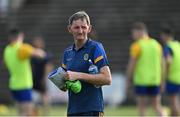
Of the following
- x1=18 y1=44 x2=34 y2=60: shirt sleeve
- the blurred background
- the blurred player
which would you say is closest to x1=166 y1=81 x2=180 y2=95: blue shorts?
x1=18 y1=44 x2=34 y2=60: shirt sleeve

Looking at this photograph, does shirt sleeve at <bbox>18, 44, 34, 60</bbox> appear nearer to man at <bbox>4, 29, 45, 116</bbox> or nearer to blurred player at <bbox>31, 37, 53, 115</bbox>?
man at <bbox>4, 29, 45, 116</bbox>

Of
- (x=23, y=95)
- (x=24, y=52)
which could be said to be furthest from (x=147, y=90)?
(x=24, y=52)

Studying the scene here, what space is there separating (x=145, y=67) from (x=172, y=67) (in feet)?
3.58

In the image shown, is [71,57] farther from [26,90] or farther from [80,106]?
[26,90]

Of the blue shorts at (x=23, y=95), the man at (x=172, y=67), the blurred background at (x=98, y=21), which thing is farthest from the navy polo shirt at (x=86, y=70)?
the blurred background at (x=98, y=21)

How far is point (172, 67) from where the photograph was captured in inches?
597

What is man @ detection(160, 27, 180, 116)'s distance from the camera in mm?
14797

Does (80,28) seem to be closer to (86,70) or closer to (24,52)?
(86,70)

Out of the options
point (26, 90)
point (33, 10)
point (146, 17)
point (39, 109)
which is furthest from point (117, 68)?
point (26, 90)

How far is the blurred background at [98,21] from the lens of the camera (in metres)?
23.4

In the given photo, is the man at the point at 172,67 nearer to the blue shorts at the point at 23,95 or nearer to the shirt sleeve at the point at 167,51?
the shirt sleeve at the point at 167,51

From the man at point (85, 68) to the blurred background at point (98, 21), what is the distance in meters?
15.1

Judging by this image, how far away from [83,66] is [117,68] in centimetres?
1576

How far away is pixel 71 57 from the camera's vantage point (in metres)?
7.63
